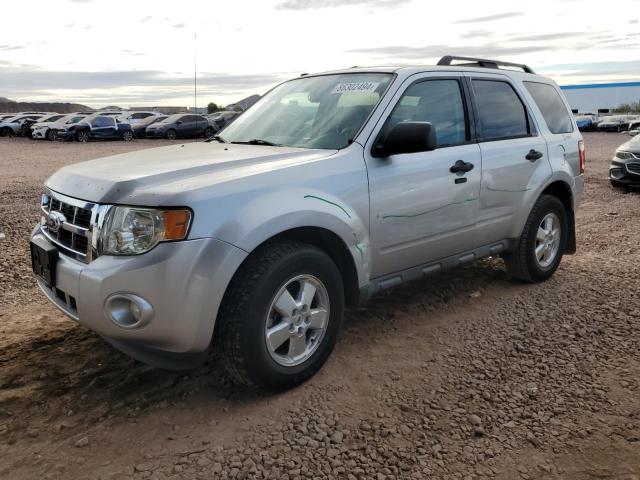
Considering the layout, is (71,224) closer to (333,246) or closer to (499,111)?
(333,246)

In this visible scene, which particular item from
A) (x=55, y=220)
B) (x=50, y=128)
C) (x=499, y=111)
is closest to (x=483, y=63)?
(x=499, y=111)

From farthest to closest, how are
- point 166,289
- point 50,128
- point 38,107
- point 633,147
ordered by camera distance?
point 38,107 → point 50,128 → point 633,147 → point 166,289

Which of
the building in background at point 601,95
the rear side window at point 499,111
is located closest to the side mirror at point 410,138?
the rear side window at point 499,111

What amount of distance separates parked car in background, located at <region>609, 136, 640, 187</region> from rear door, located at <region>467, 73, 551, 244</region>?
699 cm

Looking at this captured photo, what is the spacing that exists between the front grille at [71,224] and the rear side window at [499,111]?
2.98 metres

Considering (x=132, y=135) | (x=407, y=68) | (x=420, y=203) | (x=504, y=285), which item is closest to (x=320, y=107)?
(x=407, y=68)

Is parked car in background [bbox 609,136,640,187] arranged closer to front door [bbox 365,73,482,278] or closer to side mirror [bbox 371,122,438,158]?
front door [bbox 365,73,482,278]

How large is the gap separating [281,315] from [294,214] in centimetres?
57

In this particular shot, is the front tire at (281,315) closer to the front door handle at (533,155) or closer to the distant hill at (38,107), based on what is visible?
the front door handle at (533,155)

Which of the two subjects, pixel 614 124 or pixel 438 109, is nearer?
pixel 438 109

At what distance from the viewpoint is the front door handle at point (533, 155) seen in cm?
492

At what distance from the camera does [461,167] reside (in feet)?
13.9

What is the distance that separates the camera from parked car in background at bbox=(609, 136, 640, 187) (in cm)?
1095

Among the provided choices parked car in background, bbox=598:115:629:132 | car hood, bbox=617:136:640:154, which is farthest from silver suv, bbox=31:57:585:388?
parked car in background, bbox=598:115:629:132
